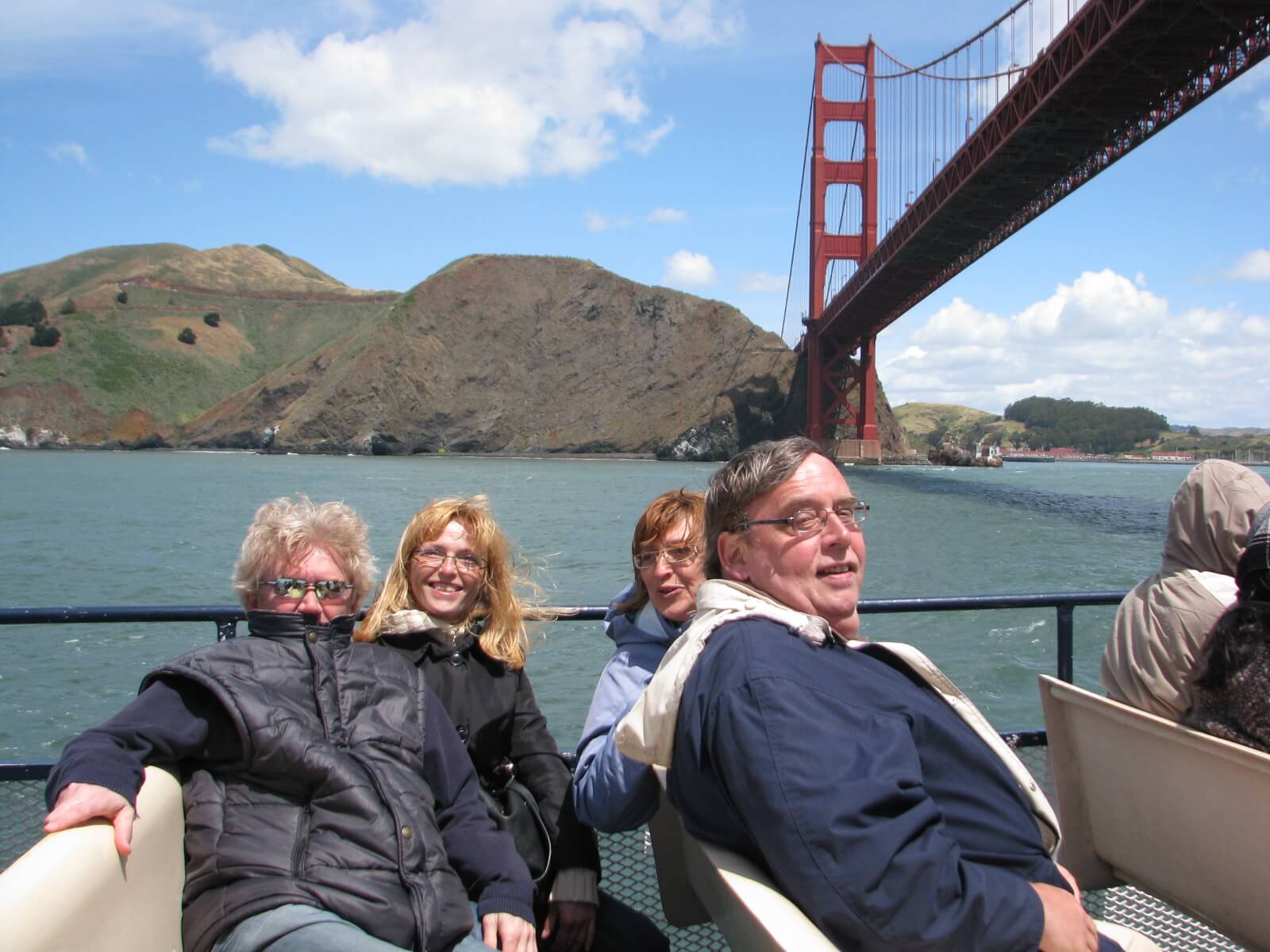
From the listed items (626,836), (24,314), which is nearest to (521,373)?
(24,314)

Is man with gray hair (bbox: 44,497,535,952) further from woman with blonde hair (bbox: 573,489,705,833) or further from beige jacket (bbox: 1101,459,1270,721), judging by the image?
beige jacket (bbox: 1101,459,1270,721)

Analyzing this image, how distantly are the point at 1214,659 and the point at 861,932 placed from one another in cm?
80

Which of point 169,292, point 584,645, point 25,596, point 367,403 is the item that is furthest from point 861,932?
point 169,292

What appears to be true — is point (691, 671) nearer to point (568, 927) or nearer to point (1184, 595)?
point (568, 927)

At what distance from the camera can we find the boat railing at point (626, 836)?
1992 mm

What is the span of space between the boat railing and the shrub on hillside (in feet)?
391

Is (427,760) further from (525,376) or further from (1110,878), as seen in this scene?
(525,376)

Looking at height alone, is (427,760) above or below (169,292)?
below

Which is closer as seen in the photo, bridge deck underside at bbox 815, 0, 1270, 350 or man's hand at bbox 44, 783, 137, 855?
man's hand at bbox 44, 783, 137, 855

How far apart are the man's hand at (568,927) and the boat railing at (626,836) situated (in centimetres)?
32

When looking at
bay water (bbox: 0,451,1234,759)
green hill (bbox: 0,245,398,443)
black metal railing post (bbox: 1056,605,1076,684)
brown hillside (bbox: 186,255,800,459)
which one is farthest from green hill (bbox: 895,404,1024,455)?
black metal railing post (bbox: 1056,605,1076,684)

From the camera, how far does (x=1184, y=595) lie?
1.70 m

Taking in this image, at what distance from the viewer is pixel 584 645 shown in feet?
31.1

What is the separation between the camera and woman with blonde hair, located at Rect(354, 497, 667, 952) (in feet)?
6.02
